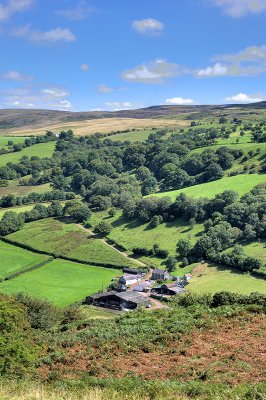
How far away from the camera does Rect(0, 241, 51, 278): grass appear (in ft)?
239

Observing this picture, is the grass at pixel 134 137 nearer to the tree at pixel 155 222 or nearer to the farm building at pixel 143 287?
the tree at pixel 155 222

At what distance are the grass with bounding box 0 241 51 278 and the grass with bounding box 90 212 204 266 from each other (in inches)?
637

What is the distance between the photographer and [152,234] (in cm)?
8588

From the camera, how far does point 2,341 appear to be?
25.5 m

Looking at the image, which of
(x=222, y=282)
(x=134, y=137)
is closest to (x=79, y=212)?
(x=222, y=282)

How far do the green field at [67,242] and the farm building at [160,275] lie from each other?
673 centimetres

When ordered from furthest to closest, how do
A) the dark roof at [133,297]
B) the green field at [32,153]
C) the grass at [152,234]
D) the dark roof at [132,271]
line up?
the green field at [32,153]
the grass at [152,234]
the dark roof at [132,271]
the dark roof at [133,297]

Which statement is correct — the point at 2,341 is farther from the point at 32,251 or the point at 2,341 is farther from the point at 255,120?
the point at 255,120

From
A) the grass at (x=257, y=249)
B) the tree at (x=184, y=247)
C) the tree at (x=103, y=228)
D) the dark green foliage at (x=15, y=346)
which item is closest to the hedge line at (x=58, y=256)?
the tree at (x=184, y=247)

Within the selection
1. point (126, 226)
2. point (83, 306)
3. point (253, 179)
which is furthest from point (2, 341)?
point (253, 179)

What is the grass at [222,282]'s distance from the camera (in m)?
59.1

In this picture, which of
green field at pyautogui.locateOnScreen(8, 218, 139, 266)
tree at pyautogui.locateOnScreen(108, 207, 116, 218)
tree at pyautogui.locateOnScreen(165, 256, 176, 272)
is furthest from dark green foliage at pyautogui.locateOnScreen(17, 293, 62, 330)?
tree at pyautogui.locateOnScreen(108, 207, 116, 218)

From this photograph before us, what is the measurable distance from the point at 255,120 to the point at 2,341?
616ft

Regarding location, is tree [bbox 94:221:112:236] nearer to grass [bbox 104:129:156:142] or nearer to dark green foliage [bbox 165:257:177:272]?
dark green foliage [bbox 165:257:177:272]
